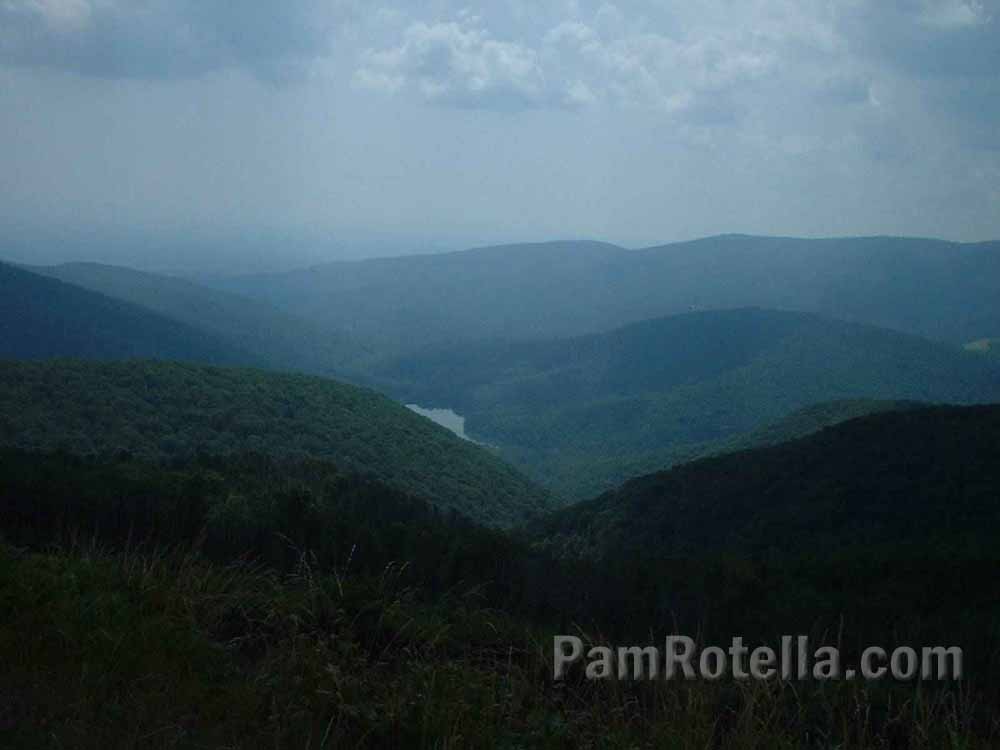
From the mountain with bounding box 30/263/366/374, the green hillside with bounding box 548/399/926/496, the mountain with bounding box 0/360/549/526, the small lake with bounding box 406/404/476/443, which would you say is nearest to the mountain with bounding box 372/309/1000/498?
the green hillside with bounding box 548/399/926/496

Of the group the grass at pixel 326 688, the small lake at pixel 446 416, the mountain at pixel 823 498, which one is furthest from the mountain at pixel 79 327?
the grass at pixel 326 688

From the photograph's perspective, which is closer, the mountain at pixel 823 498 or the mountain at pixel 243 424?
the mountain at pixel 823 498

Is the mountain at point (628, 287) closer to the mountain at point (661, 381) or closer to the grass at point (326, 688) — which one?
the mountain at point (661, 381)

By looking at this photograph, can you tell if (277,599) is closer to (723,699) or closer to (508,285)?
(723,699)

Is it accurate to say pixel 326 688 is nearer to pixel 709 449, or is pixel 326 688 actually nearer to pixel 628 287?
pixel 709 449

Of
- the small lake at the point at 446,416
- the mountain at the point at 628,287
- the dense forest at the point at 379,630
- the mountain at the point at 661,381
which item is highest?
the mountain at the point at 628,287

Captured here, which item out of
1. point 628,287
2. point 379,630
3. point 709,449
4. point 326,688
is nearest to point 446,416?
point 709,449

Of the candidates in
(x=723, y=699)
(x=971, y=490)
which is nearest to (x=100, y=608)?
Answer: (x=723, y=699)
